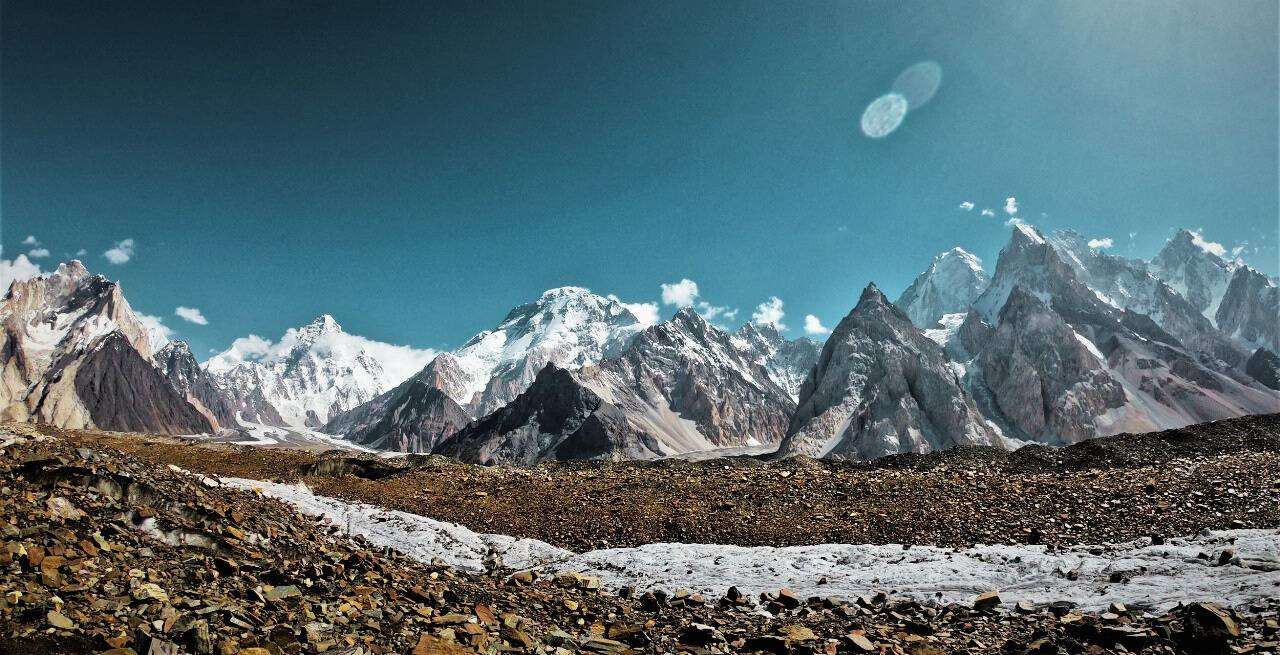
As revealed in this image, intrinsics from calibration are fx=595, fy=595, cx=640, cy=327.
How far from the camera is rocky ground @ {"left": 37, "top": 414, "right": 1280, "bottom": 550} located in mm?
19391

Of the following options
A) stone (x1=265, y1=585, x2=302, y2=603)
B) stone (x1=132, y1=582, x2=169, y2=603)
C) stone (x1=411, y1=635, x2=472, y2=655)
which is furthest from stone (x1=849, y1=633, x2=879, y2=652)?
stone (x1=132, y1=582, x2=169, y2=603)

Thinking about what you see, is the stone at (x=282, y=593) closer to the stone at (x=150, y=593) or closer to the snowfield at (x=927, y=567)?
the stone at (x=150, y=593)

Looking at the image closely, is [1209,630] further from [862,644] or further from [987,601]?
[862,644]

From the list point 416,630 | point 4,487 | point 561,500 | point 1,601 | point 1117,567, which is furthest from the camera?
point 561,500

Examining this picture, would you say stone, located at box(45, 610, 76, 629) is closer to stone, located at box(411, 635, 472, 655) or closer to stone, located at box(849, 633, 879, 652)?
stone, located at box(411, 635, 472, 655)

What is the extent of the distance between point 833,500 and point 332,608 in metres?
19.8

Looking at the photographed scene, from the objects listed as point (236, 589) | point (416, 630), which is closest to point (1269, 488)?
point (416, 630)

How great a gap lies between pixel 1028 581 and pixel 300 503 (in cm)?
2524

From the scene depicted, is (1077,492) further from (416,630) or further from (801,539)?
(416,630)

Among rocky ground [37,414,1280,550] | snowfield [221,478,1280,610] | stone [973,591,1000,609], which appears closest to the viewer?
stone [973,591,1000,609]

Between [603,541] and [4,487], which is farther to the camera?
[603,541]

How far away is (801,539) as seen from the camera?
831 inches

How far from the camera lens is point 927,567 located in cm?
1647

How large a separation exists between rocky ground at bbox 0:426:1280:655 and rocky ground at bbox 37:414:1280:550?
24.2 ft
